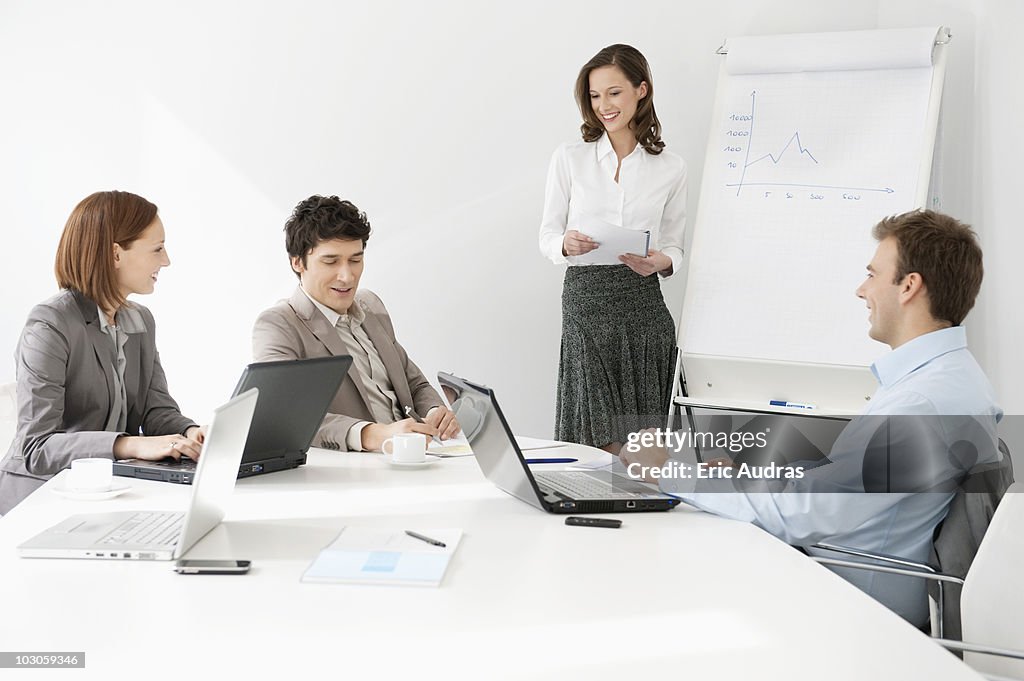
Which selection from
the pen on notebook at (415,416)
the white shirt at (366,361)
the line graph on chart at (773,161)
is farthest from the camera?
the line graph on chart at (773,161)

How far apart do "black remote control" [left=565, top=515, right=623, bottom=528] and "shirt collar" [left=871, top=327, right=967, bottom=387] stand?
2.19ft

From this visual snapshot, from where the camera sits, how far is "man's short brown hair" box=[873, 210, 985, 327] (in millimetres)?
1937

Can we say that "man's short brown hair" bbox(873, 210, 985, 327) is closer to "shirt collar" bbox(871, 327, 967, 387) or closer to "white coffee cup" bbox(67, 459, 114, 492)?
"shirt collar" bbox(871, 327, 967, 387)

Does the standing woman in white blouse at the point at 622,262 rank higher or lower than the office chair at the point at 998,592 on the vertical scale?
higher

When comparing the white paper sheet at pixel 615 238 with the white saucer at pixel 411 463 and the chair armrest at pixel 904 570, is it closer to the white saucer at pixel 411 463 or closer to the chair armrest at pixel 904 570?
the white saucer at pixel 411 463

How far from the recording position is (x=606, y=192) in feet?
11.5

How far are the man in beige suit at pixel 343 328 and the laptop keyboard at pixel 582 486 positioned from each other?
0.57 meters

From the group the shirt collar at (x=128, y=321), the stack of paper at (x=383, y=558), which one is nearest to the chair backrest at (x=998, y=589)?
the stack of paper at (x=383, y=558)

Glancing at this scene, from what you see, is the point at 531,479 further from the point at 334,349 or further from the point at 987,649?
the point at 334,349

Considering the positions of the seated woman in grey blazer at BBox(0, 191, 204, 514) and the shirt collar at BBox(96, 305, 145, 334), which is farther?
the shirt collar at BBox(96, 305, 145, 334)

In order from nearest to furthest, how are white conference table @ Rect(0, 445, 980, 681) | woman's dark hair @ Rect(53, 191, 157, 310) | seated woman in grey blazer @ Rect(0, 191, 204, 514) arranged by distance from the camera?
1. white conference table @ Rect(0, 445, 980, 681)
2. seated woman in grey blazer @ Rect(0, 191, 204, 514)
3. woman's dark hair @ Rect(53, 191, 157, 310)

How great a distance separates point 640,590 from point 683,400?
2.23m

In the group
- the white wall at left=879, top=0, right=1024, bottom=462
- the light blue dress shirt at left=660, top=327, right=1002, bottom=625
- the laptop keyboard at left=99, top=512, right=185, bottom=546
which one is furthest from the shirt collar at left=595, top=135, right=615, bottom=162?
the laptop keyboard at left=99, top=512, right=185, bottom=546

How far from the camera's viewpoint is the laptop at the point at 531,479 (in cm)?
175
